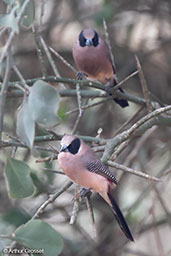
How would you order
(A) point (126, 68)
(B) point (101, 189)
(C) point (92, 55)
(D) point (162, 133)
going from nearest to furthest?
1. (B) point (101, 189)
2. (C) point (92, 55)
3. (D) point (162, 133)
4. (A) point (126, 68)

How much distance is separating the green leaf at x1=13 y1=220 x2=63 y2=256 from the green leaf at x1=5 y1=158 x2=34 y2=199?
0.38ft

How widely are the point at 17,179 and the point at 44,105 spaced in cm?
29

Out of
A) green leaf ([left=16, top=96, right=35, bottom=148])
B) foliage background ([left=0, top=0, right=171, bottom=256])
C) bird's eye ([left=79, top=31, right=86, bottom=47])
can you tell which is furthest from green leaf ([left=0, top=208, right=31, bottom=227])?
green leaf ([left=16, top=96, right=35, bottom=148])

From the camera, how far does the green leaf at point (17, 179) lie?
1.65m

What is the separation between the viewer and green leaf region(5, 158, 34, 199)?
5.40ft

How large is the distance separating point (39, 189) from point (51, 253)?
1686 mm

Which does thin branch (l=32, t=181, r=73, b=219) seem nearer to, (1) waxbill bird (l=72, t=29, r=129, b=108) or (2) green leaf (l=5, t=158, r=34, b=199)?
(2) green leaf (l=5, t=158, r=34, b=199)

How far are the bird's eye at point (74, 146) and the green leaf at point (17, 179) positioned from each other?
2.53 feet

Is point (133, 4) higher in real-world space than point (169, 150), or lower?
higher

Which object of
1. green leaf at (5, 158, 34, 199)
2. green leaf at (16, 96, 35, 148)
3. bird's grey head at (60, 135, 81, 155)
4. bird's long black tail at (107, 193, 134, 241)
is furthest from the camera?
bird's grey head at (60, 135, 81, 155)

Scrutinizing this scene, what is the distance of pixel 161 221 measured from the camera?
3629 millimetres

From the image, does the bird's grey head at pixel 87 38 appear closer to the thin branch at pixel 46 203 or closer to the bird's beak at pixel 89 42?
the bird's beak at pixel 89 42

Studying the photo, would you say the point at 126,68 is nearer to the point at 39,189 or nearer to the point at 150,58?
the point at 150,58

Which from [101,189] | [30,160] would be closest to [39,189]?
[30,160]
